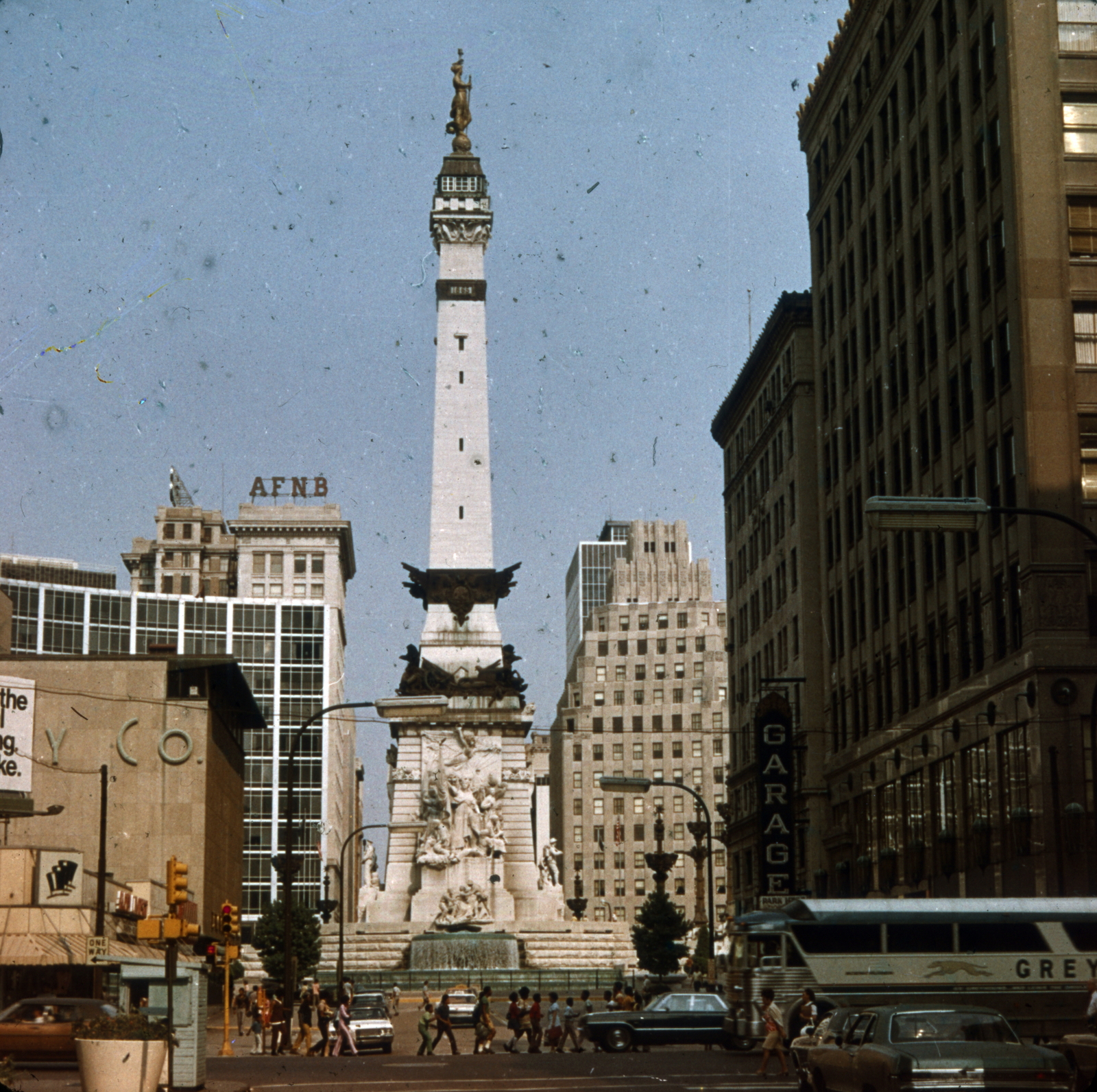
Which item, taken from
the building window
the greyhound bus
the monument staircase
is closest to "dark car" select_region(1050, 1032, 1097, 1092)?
the greyhound bus

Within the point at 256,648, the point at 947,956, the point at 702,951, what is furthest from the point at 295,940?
the point at 256,648

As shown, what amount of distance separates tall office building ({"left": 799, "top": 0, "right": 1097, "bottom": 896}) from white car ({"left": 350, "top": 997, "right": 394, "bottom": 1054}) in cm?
1738

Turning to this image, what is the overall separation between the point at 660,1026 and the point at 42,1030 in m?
14.4

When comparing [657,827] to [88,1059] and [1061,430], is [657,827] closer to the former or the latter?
[1061,430]

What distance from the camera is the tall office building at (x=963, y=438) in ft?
158

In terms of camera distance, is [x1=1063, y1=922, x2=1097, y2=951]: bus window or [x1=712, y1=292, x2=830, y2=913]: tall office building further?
[x1=712, y1=292, x2=830, y2=913]: tall office building

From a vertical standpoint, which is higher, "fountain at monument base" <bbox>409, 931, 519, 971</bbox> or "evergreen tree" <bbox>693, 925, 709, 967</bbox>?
"fountain at monument base" <bbox>409, 931, 519, 971</bbox>

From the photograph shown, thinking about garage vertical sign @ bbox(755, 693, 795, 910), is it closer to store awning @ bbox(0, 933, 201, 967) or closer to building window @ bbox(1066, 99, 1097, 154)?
store awning @ bbox(0, 933, 201, 967)

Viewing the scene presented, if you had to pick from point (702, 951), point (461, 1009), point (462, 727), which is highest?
point (462, 727)

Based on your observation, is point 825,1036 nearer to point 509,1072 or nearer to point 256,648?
point 509,1072

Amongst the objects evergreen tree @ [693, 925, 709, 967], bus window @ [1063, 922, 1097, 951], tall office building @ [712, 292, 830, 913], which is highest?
tall office building @ [712, 292, 830, 913]

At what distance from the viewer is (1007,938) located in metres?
37.3

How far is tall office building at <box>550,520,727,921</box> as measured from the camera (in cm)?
16850

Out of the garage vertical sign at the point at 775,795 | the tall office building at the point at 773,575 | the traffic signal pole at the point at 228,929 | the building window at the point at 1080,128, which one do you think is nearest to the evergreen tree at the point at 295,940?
the tall office building at the point at 773,575
